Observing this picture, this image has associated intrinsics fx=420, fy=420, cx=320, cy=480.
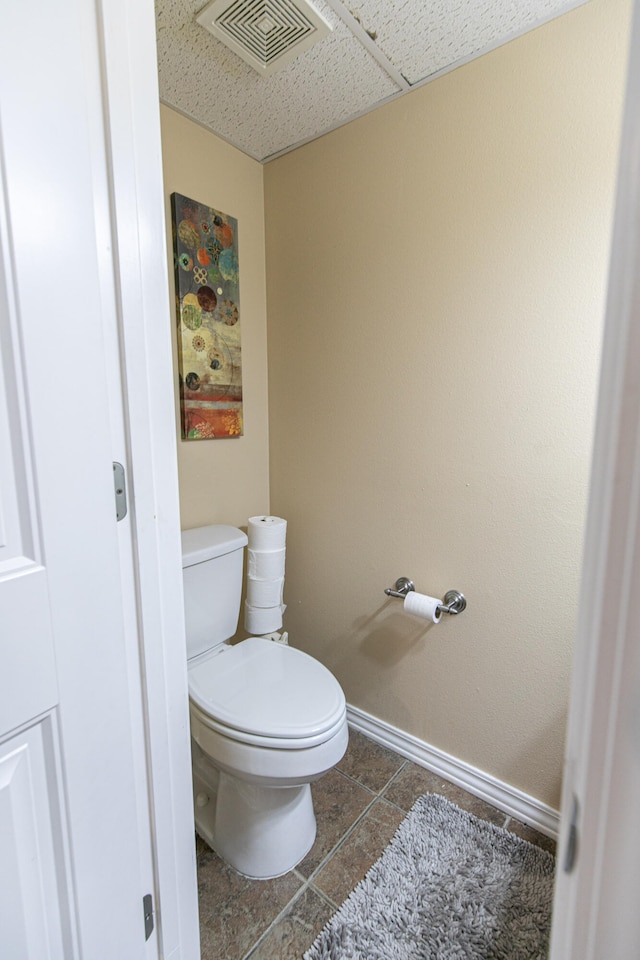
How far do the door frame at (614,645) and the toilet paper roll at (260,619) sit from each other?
1.32 metres

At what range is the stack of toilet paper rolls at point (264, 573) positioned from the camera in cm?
153

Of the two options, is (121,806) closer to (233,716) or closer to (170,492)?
(233,716)

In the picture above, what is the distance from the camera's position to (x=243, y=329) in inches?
64.2

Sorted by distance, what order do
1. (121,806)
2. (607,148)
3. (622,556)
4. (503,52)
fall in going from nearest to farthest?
(622,556)
(121,806)
(607,148)
(503,52)

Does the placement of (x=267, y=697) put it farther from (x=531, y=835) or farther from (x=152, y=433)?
(x=531, y=835)

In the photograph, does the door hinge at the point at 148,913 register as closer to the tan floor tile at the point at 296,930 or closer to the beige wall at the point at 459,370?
the tan floor tile at the point at 296,930

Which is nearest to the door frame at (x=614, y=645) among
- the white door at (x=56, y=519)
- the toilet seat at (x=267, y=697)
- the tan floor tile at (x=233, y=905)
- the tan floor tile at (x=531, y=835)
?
the white door at (x=56, y=519)

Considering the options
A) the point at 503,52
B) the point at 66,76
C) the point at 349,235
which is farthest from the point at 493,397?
the point at 66,76

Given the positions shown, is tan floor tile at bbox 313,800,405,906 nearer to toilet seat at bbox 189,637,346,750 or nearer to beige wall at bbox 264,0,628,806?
beige wall at bbox 264,0,628,806

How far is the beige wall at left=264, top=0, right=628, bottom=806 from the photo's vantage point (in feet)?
3.51

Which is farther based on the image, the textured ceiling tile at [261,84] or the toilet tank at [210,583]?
the toilet tank at [210,583]

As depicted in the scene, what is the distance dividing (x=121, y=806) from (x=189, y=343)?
1.25 metres

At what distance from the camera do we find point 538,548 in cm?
118

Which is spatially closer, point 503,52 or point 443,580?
point 503,52
